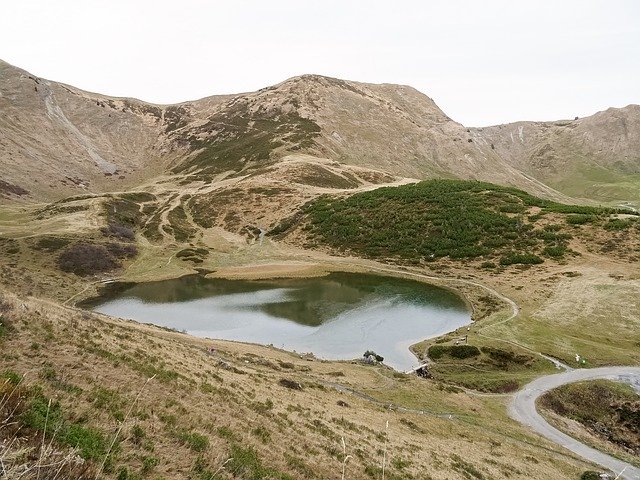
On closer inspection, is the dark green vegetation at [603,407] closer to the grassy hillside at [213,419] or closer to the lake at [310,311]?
the grassy hillside at [213,419]

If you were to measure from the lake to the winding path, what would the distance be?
42.1 feet

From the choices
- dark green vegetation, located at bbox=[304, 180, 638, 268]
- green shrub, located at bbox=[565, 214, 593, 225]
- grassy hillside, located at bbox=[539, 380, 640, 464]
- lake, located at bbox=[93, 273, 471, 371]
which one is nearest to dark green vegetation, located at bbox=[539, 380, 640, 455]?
grassy hillside, located at bbox=[539, 380, 640, 464]

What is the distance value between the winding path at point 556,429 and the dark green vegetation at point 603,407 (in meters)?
1.12

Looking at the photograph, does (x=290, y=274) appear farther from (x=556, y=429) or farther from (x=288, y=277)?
(x=556, y=429)

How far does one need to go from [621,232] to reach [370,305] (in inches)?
2144

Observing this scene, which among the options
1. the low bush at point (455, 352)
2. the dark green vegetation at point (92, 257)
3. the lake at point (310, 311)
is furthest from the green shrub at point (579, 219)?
the dark green vegetation at point (92, 257)

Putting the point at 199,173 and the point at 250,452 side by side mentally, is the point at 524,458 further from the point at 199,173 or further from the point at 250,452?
the point at 199,173

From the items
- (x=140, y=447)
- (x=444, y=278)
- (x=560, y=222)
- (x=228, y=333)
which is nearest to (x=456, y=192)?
(x=560, y=222)

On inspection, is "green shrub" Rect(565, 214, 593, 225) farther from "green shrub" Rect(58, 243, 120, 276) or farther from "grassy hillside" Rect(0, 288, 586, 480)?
"green shrub" Rect(58, 243, 120, 276)

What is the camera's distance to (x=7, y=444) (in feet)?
29.6

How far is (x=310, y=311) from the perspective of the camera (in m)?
67.2

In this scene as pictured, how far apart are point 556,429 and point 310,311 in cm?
3886

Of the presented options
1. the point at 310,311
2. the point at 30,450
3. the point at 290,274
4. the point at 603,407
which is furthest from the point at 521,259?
the point at 30,450

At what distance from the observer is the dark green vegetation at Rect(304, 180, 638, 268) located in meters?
89.4
